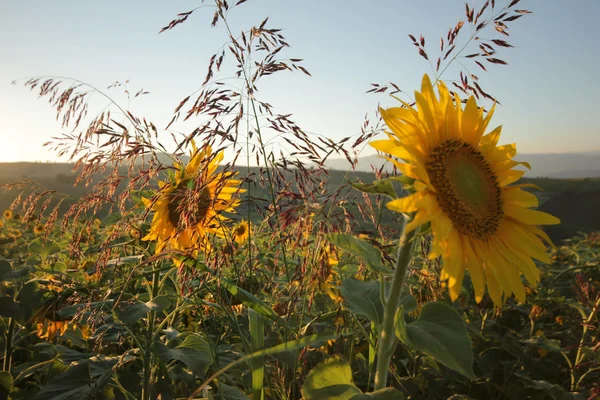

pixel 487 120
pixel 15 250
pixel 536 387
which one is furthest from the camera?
pixel 15 250

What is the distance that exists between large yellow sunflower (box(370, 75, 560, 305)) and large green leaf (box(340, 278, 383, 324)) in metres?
0.22

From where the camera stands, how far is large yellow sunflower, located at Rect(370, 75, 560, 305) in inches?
40.4

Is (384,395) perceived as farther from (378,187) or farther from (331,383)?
(378,187)

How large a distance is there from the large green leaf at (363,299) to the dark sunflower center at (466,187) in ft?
1.00

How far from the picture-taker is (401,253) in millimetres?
1041

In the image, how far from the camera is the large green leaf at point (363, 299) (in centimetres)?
111

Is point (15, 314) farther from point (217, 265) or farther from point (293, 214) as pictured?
point (293, 214)

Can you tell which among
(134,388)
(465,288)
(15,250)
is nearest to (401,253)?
(134,388)

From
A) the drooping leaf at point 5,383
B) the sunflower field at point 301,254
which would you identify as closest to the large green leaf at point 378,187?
the sunflower field at point 301,254

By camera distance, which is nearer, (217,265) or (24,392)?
(217,265)

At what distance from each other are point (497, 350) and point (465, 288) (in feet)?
1.77

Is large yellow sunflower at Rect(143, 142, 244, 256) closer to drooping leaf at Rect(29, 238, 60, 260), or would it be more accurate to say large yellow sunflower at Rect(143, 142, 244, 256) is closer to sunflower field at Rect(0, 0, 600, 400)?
sunflower field at Rect(0, 0, 600, 400)

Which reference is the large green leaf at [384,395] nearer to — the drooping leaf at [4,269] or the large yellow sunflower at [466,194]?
the large yellow sunflower at [466,194]

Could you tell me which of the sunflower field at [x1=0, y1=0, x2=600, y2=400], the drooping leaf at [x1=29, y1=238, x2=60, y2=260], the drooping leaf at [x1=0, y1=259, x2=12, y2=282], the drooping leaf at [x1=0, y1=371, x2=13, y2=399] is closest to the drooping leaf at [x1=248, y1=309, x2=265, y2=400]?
the sunflower field at [x1=0, y1=0, x2=600, y2=400]
